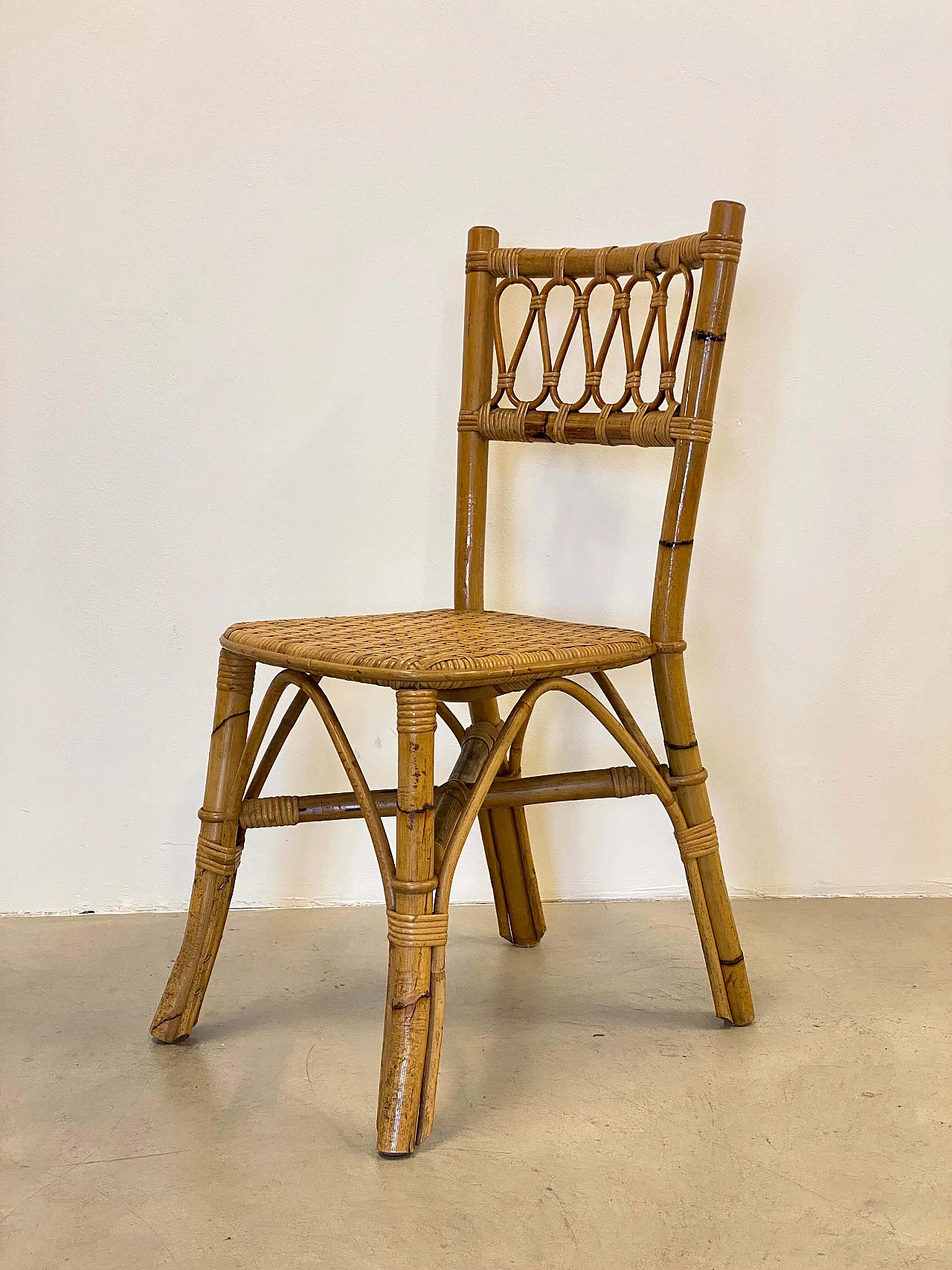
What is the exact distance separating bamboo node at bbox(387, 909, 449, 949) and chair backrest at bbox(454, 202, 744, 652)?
41 cm

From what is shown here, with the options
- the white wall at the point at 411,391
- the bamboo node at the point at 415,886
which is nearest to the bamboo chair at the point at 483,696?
the bamboo node at the point at 415,886

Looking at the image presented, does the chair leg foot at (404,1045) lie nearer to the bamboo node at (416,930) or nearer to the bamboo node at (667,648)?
the bamboo node at (416,930)

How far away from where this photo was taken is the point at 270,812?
126 cm

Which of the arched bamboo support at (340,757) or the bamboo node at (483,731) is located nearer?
the arched bamboo support at (340,757)

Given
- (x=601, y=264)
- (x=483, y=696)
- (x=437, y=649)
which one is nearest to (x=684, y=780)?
(x=483, y=696)

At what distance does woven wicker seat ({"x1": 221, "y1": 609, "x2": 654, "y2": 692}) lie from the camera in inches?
41.5

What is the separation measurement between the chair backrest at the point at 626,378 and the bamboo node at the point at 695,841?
0.19 metres

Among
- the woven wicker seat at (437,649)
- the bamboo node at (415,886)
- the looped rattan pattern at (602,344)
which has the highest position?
the looped rattan pattern at (602,344)

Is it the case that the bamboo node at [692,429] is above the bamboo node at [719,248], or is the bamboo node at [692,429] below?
below

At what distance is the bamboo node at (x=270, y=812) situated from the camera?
1.26 metres

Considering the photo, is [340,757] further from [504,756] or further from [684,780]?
[684,780]

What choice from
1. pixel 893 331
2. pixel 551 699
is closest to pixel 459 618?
pixel 551 699

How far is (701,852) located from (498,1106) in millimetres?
340

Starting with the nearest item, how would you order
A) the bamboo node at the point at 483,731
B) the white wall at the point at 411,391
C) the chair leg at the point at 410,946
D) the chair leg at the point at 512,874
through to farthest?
the chair leg at the point at 410,946 < the bamboo node at the point at 483,731 < the chair leg at the point at 512,874 < the white wall at the point at 411,391
